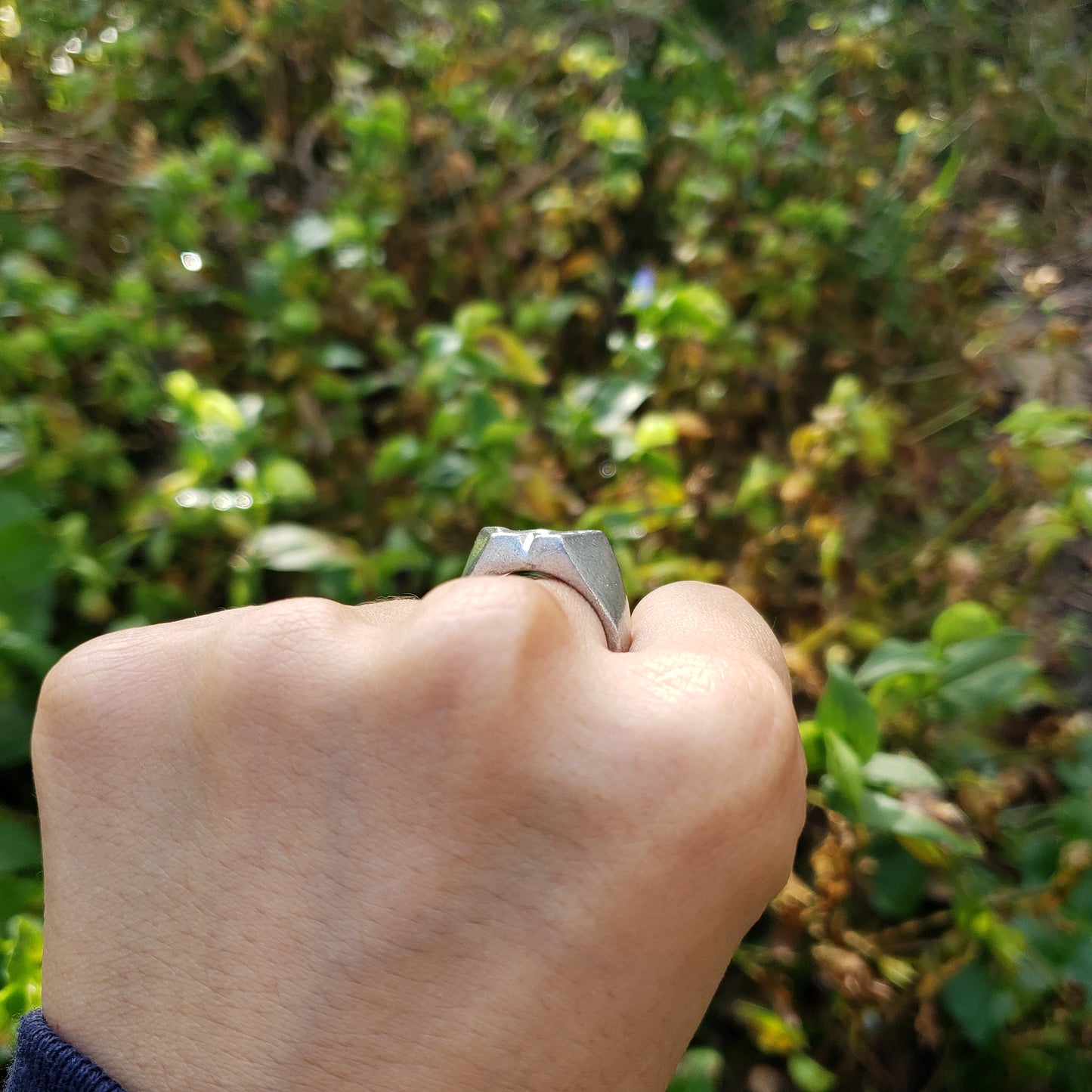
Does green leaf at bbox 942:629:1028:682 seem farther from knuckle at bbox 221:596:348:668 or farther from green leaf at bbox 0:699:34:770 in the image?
green leaf at bbox 0:699:34:770

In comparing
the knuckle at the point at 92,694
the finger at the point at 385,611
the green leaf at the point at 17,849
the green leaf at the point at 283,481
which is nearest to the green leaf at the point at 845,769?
the finger at the point at 385,611

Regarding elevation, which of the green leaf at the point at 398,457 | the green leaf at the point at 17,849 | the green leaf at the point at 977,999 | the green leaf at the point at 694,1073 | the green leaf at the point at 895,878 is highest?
the green leaf at the point at 398,457

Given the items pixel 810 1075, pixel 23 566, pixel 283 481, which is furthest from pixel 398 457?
pixel 810 1075

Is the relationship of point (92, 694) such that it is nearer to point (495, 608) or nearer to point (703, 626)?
point (495, 608)

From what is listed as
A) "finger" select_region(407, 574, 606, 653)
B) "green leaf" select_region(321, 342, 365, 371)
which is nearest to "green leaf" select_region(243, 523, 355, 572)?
"green leaf" select_region(321, 342, 365, 371)

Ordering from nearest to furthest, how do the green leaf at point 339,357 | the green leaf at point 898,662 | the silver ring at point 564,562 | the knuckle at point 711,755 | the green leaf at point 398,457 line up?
the knuckle at point 711,755 < the silver ring at point 564,562 < the green leaf at point 898,662 < the green leaf at point 398,457 < the green leaf at point 339,357

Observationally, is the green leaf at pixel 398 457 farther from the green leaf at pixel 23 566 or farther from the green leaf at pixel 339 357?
the green leaf at pixel 23 566

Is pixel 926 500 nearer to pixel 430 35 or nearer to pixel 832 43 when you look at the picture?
pixel 832 43
